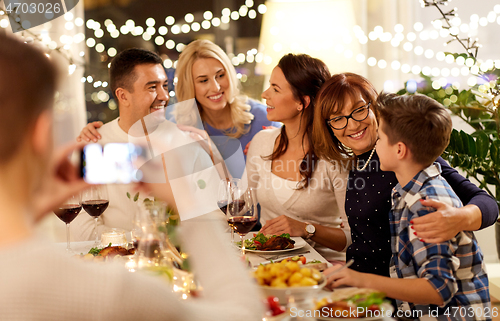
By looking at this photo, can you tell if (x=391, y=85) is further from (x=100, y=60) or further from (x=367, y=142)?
(x=100, y=60)

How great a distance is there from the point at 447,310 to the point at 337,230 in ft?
2.34

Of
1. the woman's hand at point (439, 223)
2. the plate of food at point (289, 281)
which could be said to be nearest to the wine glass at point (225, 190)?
the plate of food at point (289, 281)

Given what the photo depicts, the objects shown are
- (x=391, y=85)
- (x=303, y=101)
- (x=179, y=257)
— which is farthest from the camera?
(x=391, y=85)

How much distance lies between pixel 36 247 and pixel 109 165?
2.29ft

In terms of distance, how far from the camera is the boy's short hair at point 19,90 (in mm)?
516

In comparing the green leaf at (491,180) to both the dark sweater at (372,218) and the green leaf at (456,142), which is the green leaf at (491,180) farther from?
the dark sweater at (372,218)

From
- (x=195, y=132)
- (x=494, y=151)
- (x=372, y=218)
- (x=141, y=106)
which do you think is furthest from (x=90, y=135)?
(x=494, y=151)

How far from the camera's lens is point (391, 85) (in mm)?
3660

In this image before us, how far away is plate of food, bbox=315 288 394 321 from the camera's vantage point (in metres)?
0.91

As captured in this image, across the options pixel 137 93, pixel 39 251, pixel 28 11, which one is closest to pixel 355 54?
pixel 137 93

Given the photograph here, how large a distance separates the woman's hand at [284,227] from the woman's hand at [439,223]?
651mm

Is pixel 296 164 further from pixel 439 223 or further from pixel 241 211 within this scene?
pixel 439 223

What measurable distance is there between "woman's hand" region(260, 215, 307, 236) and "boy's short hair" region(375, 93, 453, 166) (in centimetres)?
61

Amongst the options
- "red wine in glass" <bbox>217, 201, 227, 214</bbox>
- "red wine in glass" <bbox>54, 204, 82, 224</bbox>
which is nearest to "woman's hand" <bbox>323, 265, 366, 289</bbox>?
"red wine in glass" <bbox>217, 201, 227, 214</bbox>
